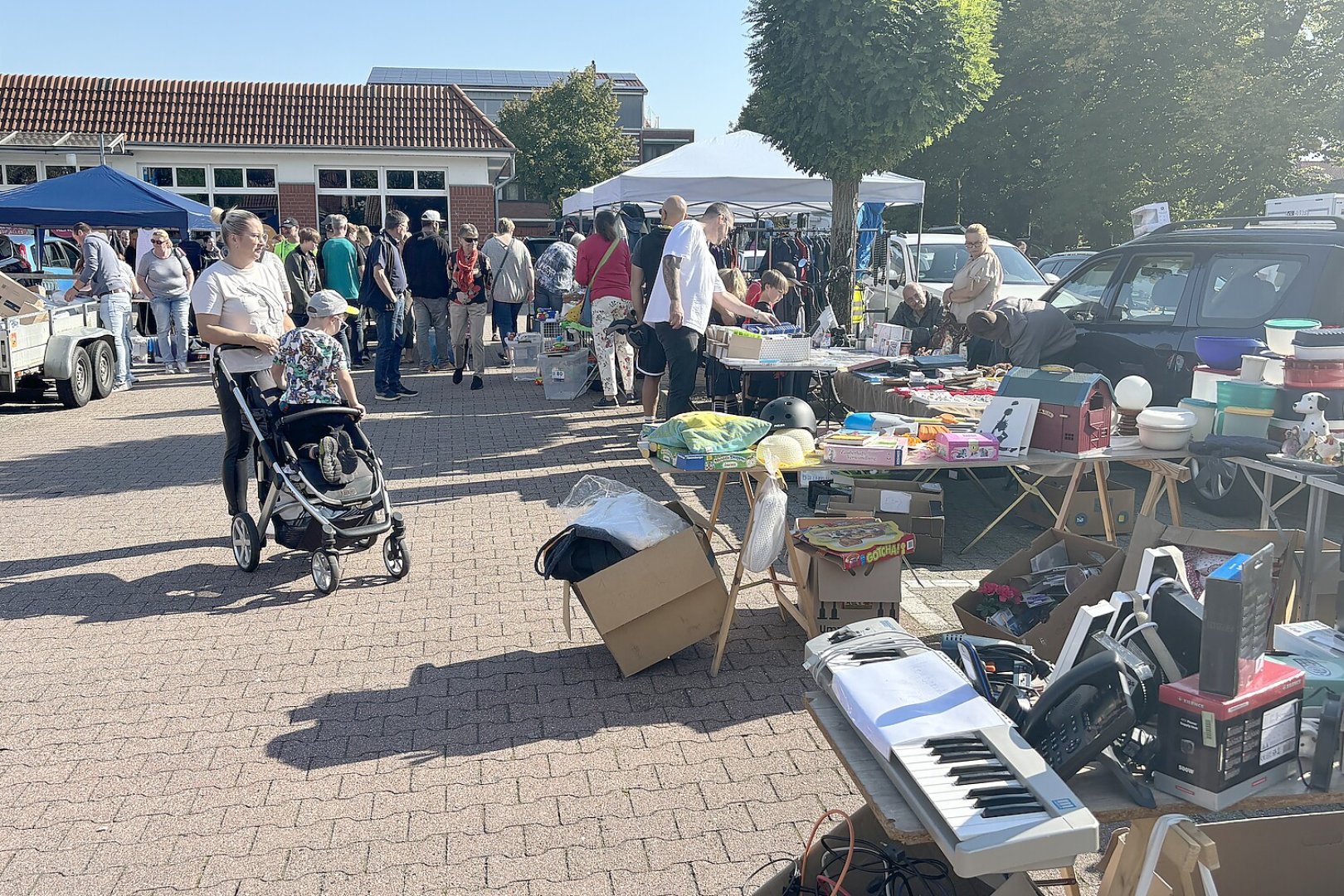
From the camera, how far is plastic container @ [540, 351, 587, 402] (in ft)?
42.0

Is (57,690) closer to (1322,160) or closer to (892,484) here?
(892,484)

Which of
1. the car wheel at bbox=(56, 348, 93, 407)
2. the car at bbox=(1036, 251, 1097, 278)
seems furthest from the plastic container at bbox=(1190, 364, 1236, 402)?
the car at bbox=(1036, 251, 1097, 278)

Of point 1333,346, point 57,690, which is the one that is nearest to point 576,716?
point 57,690

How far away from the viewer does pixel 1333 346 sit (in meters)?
5.04

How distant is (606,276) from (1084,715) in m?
9.64

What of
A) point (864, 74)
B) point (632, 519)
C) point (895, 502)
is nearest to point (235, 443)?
point (632, 519)

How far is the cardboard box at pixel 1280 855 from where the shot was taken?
2.48 metres

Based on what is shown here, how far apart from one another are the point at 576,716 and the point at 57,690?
234cm

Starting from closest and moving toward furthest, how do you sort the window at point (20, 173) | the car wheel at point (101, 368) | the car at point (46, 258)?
the car wheel at point (101, 368) → the car at point (46, 258) → the window at point (20, 173)

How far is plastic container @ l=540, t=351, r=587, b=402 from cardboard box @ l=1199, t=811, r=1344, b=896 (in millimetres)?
10769

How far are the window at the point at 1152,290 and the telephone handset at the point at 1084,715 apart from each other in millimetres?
5890

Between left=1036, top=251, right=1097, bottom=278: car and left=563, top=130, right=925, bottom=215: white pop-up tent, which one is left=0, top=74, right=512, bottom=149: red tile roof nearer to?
left=563, top=130, right=925, bottom=215: white pop-up tent

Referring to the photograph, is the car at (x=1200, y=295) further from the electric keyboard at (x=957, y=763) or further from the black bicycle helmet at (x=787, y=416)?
the electric keyboard at (x=957, y=763)

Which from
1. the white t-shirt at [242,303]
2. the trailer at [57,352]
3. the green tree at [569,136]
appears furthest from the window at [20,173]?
the green tree at [569,136]
